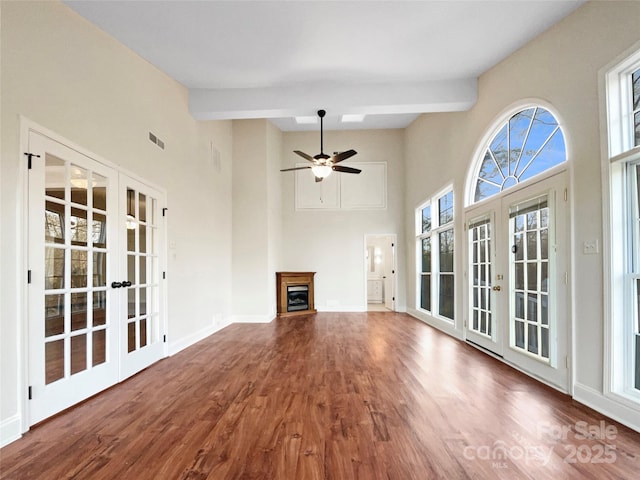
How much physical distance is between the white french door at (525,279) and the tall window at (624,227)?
0.45 metres

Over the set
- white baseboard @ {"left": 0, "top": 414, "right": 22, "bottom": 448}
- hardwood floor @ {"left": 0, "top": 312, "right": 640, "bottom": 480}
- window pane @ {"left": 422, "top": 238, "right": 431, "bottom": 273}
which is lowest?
hardwood floor @ {"left": 0, "top": 312, "right": 640, "bottom": 480}

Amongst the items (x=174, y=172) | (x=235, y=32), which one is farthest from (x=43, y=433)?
(x=235, y=32)

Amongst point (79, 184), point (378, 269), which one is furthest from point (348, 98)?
point (378, 269)

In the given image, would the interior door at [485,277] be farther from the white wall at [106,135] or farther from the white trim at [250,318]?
the white wall at [106,135]

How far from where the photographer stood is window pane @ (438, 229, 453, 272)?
5.63 m

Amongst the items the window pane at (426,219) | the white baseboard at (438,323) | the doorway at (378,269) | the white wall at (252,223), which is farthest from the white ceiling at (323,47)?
the doorway at (378,269)

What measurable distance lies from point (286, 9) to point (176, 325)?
160 inches

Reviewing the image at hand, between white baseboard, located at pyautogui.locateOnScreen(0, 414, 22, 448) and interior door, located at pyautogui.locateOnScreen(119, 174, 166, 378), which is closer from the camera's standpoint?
white baseboard, located at pyautogui.locateOnScreen(0, 414, 22, 448)

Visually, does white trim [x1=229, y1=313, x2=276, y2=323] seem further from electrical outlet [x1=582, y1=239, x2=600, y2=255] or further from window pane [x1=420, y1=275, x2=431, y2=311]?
electrical outlet [x1=582, y1=239, x2=600, y2=255]

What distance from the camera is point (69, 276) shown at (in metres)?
2.70

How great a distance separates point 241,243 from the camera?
691cm

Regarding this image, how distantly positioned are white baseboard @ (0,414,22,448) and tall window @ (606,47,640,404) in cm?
437

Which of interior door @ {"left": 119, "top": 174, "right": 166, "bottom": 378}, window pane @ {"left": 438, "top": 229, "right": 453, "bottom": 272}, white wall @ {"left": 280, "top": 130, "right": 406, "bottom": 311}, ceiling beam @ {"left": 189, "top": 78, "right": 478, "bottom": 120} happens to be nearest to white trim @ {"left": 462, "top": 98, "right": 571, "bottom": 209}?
ceiling beam @ {"left": 189, "top": 78, "right": 478, "bottom": 120}

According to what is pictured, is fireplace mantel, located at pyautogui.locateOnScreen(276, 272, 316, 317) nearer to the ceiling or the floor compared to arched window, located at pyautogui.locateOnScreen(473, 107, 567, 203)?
nearer to the floor
